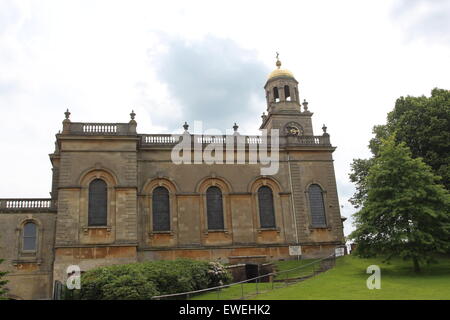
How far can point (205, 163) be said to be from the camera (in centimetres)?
3462

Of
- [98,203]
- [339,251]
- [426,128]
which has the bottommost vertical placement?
[339,251]

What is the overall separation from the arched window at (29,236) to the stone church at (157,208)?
64 mm

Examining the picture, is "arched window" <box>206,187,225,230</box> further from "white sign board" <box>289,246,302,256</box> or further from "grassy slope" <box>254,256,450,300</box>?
"grassy slope" <box>254,256,450,300</box>

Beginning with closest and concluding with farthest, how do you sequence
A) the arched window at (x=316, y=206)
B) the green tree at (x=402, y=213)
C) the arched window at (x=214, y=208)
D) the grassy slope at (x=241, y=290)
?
the grassy slope at (x=241, y=290)
the green tree at (x=402, y=213)
the arched window at (x=214, y=208)
the arched window at (x=316, y=206)

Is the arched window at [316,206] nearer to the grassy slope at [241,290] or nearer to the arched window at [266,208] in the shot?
the arched window at [266,208]

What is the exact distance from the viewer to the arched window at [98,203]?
102 ft

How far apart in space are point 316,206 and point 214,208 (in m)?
7.61

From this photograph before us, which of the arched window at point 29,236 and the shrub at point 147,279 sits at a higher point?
the arched window at point 29,236

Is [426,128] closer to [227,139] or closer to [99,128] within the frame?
[227,139]

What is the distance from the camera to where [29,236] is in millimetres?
31672

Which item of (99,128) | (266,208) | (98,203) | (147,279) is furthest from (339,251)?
(99,128)

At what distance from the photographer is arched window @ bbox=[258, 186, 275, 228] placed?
34.6 meters

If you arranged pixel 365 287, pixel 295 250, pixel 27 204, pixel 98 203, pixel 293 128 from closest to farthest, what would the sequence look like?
pixel 365 287, pixel 98 203, pixel 27 204, pixel 295 250, pixel 293 128

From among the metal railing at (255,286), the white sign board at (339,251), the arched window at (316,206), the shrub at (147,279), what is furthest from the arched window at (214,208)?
the shrub at (147,279)
